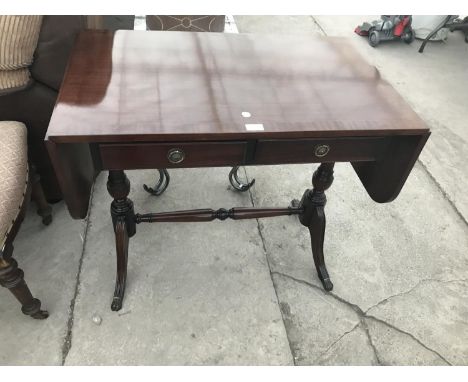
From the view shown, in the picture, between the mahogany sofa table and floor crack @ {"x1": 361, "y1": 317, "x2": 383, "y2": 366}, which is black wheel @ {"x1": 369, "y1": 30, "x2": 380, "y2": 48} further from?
floor crack @ {"x1": 361, "y1": 317, "x2": 383, "y2": 366}

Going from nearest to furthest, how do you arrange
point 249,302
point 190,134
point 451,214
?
1. point 190,134
2. point 249,302
3. point 451,214

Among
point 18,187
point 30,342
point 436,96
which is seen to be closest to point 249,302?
point 30,342

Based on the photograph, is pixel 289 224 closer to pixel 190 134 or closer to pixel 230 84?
pixel 230 84

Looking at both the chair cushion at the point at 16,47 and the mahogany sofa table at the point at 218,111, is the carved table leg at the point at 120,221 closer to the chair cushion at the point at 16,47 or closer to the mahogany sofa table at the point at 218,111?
the mahogany sofa table at the point at 218,111

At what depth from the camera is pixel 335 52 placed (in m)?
1.35

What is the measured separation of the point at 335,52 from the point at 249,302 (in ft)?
3.34

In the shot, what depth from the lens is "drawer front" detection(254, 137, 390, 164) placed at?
106 centimetres

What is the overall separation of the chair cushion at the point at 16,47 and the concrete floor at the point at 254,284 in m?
0.70

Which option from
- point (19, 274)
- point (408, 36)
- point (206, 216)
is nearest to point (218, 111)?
point (206, 216)

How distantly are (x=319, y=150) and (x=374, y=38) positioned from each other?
3053 mm

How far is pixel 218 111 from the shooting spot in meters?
1.03

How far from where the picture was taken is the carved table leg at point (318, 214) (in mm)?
1510

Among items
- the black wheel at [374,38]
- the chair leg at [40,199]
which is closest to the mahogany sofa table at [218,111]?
the chair leg at [40,199]

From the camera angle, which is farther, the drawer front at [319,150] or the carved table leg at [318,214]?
the carved table leg at [318,214]
